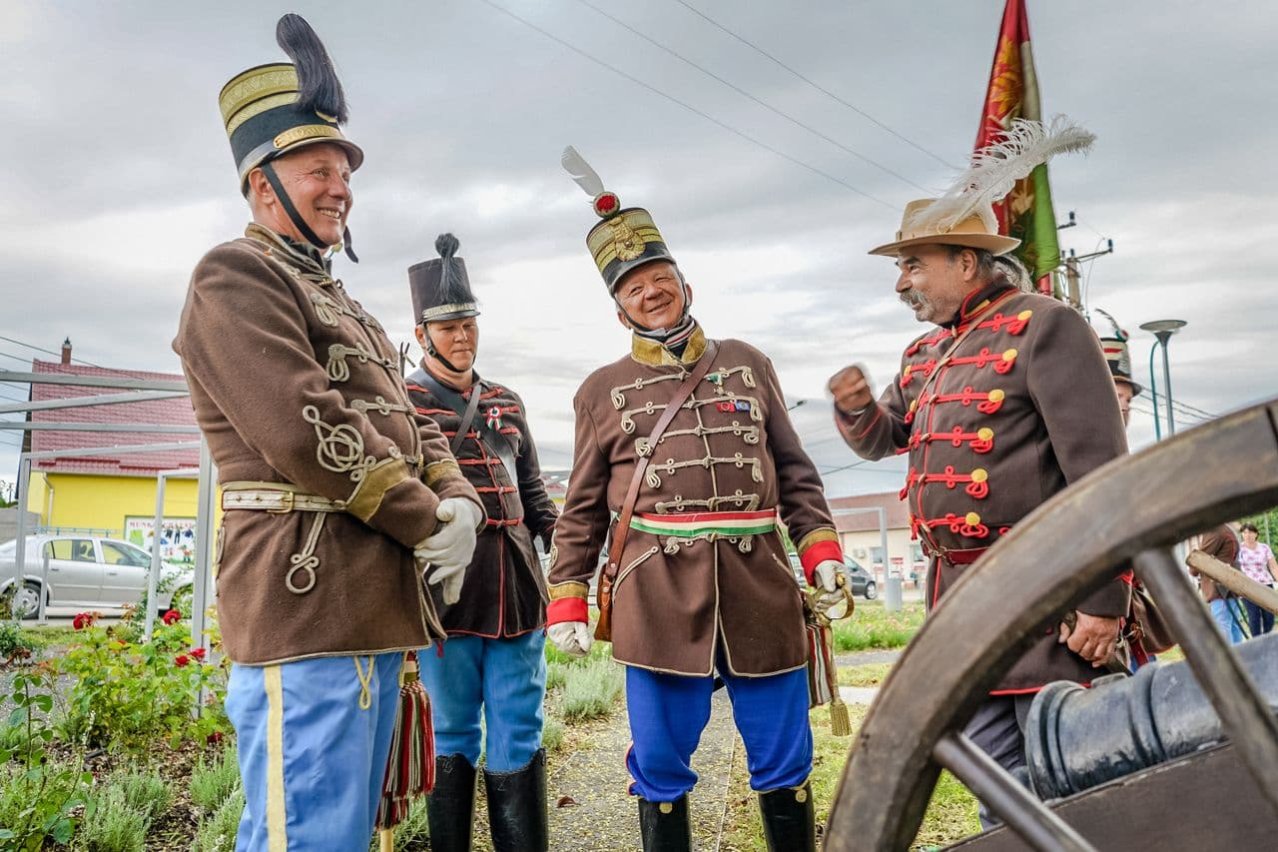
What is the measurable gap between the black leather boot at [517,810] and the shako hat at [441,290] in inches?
67.4

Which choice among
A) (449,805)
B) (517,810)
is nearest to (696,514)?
(517,810)

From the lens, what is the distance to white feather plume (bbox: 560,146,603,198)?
3.47m

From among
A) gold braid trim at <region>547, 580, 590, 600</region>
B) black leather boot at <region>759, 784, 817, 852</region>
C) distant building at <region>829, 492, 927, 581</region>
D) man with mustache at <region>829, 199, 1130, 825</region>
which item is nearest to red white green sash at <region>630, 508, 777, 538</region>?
gold braid trim at <region>547, 580, 590, 600</region>

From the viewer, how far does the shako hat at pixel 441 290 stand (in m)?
3.89

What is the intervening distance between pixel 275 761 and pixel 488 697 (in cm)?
149

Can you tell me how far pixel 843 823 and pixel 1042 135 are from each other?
255cm

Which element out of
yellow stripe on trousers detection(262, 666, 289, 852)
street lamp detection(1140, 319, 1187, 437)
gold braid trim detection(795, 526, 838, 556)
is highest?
street lamp detection(1140, 319, 1187, 437)

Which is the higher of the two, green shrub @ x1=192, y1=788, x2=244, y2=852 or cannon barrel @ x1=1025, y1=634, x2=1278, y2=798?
cannon barrel @ x1=1025, y1=634, x2=1278, y2=798

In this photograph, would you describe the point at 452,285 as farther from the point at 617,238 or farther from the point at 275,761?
the point at 275,761

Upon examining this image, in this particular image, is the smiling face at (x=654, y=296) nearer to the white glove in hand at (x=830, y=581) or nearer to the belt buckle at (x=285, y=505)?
the white glove in hand at (x=830, y=581)

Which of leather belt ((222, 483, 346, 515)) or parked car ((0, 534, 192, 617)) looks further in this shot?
parked car ((0, 534, 192, 617))

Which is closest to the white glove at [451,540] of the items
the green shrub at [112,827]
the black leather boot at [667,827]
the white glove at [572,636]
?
the white glove at [572,636]

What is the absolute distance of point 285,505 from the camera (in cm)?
214

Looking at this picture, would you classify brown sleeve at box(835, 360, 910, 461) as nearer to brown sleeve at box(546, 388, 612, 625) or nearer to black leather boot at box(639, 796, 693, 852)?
brown sleeve at box(546, 388, 612, 625)
